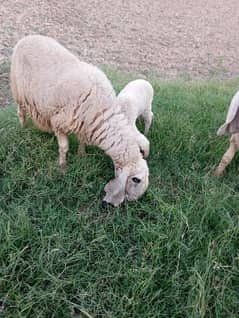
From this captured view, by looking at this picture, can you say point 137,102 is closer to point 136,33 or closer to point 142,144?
point 142,144

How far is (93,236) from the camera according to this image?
2986 millimetres

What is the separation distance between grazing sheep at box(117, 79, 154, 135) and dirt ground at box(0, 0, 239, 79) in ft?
7.56

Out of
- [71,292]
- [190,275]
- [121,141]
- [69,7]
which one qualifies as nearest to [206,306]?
[190,275]

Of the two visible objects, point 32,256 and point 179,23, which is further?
point 179,23

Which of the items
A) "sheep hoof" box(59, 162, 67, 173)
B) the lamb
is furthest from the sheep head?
"sheep hoof" box(59, 162, 67, 173)

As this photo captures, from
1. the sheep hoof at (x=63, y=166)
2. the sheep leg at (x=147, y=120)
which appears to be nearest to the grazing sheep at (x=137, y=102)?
the sheep leg at (x=147, y=120)

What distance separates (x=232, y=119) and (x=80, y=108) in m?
1.44

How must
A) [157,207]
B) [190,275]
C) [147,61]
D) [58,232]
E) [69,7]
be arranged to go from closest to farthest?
[190,275], [58,232], [157,207], [147,61], [69,7]

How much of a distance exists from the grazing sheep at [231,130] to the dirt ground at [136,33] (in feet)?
10.5

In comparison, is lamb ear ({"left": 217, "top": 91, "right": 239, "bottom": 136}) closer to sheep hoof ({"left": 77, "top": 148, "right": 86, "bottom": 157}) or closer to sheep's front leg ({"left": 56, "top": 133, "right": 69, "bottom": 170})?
sheep hoof ({"left": 77, "top": 148, "right": 86, "bottom": 157})

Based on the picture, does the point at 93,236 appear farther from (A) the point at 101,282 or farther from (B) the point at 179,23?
(B) the point at 179,23

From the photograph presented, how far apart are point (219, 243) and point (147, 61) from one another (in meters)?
4.90

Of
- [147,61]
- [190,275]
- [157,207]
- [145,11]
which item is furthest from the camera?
[145,11]

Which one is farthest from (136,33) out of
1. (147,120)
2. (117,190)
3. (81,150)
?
(117,190)
